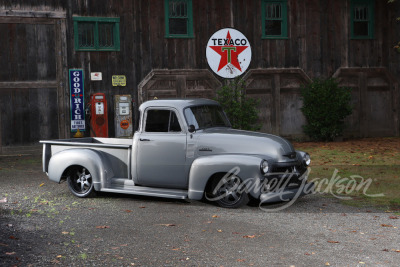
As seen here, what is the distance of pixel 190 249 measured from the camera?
20.0 feet

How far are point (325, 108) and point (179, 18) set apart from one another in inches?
236

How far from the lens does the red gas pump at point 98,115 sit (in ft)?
58.8

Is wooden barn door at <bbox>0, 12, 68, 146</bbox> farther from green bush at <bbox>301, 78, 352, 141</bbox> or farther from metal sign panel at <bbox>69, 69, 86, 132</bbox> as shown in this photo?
green bush at <bbox>301, 78, 352, 141</bbox>

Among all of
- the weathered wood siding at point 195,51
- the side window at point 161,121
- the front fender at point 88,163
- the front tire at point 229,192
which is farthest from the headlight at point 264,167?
the weathered wood siding at point 195,51

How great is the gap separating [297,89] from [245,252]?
597 inches

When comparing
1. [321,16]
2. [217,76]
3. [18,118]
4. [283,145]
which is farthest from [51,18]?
[283,145]

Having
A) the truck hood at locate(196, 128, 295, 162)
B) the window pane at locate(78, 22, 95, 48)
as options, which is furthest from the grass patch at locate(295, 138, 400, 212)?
the window pane at locate(78, 22, 95, 48)

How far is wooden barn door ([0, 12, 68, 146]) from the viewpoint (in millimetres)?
17344

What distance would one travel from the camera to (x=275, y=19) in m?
20.2

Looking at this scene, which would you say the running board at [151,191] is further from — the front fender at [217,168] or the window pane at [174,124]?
the window pane at [174,124]

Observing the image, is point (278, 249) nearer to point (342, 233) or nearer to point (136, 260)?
point (342, 233)

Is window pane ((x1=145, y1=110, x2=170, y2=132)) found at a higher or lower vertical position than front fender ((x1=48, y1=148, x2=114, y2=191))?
higher

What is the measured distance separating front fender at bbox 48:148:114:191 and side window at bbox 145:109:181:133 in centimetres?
93

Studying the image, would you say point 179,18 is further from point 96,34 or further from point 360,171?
point 360,171
